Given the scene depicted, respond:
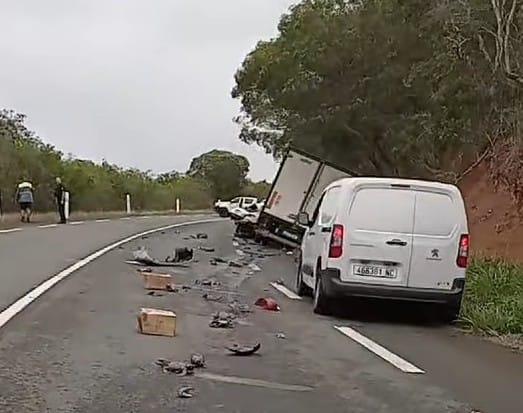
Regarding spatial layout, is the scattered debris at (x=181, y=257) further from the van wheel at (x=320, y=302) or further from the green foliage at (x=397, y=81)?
the van wheel at (x=320, y=302)

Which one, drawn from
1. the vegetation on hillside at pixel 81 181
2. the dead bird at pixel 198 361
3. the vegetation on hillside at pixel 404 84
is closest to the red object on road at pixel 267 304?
the dead bird at pixel 198 361

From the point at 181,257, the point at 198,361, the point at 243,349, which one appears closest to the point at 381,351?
the point at 243,349

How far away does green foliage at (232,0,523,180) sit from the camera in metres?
23.2

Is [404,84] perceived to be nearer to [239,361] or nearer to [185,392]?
[239,361]

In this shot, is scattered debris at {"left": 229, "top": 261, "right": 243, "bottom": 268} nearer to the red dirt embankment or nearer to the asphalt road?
the red dirt embankment

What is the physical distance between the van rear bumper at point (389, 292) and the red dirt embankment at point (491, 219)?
828cm

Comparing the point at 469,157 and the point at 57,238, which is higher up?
the point at 469,157

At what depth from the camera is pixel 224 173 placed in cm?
9712

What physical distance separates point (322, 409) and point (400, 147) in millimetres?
20613

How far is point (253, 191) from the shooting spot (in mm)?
92562

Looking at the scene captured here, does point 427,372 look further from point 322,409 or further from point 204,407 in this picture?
point 204,407

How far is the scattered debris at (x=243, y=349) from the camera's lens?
965cm

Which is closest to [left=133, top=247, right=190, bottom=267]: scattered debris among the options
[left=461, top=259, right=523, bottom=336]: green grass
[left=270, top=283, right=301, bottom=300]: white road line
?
[left=270, top=283, right=301, bottom=300]: white road line

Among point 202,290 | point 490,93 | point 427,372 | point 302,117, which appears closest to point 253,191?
point 302,117
